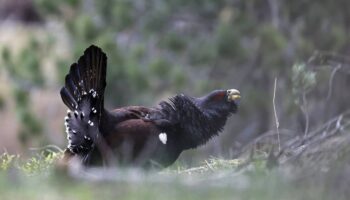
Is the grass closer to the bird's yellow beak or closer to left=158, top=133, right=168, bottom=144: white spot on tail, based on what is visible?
left=158, top=133, right=168, bottom=144: white spot on tail

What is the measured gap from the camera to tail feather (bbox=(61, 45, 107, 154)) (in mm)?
7020

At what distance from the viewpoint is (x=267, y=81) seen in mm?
16484

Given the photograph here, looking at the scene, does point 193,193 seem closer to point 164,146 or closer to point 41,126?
point 164,146

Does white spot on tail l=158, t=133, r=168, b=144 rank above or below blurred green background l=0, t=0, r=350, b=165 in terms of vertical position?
below

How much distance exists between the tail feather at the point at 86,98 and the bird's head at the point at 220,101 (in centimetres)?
100

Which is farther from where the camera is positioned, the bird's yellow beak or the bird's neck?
the bird's yellow beak

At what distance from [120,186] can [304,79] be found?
11.2ft

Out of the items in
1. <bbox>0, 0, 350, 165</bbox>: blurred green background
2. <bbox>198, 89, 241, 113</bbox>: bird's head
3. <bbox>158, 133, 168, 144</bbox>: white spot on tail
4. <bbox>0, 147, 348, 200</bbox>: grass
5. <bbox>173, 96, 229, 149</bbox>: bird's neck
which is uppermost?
<bbox>0, 0, 350, 165</bbox>: blurred green background

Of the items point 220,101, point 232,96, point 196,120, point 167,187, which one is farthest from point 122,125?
point 167,187

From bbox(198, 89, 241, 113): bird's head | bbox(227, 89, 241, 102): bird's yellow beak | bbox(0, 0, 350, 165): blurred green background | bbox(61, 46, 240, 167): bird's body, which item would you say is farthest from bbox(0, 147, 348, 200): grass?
bbox(0, 0, 350, 165): blurred green background

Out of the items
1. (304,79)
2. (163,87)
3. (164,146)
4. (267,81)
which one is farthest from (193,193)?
(267,81)

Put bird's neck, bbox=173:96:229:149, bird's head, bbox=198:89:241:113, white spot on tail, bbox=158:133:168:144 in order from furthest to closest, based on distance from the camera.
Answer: bird's head, bbox=198:89:241:113 → bird's neck, bbox=173:96:229:149 → white spot on tail, bbox=158:133:168:144

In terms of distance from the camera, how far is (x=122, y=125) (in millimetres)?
6941

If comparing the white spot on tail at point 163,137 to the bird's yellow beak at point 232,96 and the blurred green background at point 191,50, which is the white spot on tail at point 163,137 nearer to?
the bird's yellow beak at point 232,96
